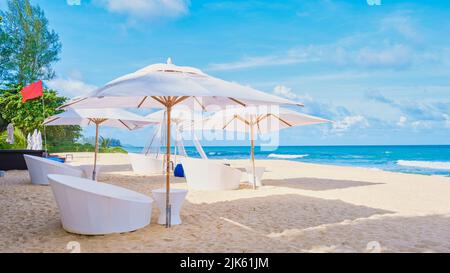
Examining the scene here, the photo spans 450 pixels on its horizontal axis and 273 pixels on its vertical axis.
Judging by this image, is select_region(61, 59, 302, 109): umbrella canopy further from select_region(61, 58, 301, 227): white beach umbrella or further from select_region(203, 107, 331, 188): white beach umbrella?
select_region(203, 107, 331, 188): white beach umbrella

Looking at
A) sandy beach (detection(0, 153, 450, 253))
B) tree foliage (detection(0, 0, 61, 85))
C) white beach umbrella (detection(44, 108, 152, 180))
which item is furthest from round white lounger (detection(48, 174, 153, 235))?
tree foliage (detection(0, 0, 61, 85))

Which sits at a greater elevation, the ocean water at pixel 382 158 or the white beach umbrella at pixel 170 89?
the white beach umbrella at pixel 170 89

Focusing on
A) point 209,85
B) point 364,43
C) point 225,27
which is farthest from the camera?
point 364,43

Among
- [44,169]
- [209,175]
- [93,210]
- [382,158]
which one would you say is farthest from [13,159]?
[382,158]

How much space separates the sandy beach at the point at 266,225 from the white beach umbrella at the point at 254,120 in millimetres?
1691

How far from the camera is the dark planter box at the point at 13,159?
12413mm

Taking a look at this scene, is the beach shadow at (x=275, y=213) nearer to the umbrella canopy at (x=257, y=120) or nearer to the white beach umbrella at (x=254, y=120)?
the white beach umbrella at (x=254, y=120)

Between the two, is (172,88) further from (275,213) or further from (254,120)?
(254,120)

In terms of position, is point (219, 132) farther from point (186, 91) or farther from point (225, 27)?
point (225, 27)

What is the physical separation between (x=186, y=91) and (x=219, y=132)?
19.0 ft

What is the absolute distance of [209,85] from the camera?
4.64m

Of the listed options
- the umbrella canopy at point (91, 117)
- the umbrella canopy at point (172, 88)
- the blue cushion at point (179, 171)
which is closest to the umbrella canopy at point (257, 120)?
the blue cushion at point (179, 171)

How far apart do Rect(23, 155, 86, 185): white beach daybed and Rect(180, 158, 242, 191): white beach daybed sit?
2.50 meters
